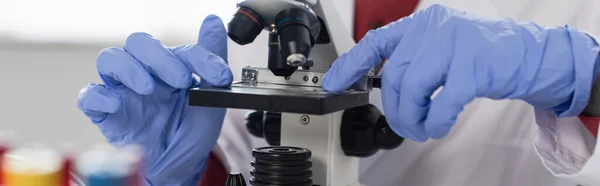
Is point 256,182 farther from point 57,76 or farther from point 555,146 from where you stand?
point 57,76

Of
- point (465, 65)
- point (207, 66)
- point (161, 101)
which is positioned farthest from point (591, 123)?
point (161, 101)

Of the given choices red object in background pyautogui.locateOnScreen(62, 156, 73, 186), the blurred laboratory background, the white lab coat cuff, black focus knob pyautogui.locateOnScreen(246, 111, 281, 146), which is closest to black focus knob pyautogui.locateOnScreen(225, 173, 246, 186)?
black focus knob pyautogui.locateOnScreen(246, 111, 281, 146)

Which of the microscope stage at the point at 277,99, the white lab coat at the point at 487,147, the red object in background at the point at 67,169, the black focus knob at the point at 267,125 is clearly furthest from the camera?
the white lab coat at the point at 487,147

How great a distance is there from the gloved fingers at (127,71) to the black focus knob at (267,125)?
0.19 metres

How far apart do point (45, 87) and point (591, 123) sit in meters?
1.52

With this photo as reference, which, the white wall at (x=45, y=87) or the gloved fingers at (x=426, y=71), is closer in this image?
the gloved fingers at (x=426, y=71)

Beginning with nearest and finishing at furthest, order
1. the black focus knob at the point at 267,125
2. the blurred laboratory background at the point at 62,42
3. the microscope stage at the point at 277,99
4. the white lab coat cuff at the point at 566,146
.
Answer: the microscope stage at the point at 277,99 → the white lab coat cuff at the point at 566,146 → the black focus knob at the point at 267,125 → the blurred laboratory background at the point at 62,42

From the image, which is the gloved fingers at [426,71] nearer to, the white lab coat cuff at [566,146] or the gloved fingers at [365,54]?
the gloved fingers at [365,54]

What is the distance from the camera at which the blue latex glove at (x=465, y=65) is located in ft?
2.55

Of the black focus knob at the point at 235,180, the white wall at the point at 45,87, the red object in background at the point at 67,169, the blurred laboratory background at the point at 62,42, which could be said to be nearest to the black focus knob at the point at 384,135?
the black focus knob at the point at 235,180

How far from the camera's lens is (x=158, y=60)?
0.95m

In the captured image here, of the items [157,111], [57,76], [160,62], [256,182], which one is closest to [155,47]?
[160,62]

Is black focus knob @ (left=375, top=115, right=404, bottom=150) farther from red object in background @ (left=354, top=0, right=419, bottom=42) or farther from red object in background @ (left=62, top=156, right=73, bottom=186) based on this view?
red object in background @ (left=62, top=156, right=73, bottom=186)

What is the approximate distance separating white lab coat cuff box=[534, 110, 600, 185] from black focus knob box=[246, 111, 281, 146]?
16.4 inches
